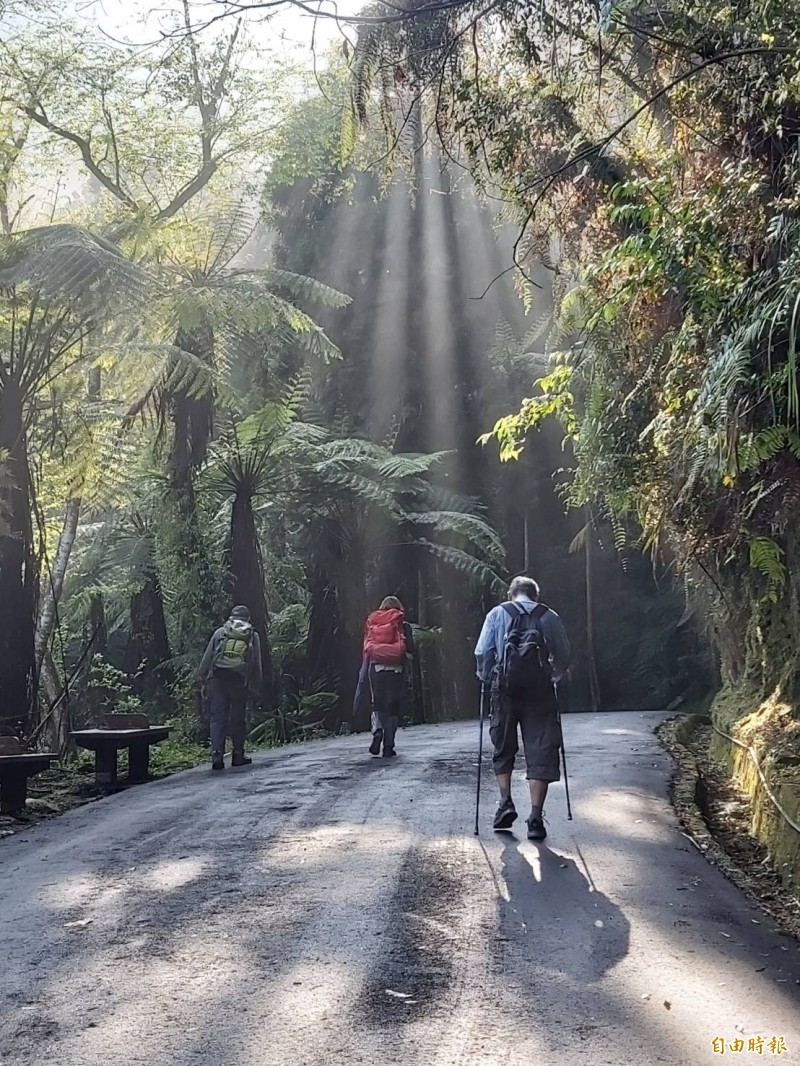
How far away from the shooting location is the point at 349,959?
5.00m

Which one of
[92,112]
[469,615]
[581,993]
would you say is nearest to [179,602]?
[469,615]

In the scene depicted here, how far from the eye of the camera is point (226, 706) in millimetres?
13031

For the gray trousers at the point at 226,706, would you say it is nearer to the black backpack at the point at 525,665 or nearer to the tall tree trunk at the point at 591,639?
the black backpack at the point at 525,665

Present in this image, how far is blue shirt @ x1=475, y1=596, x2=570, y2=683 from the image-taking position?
325 inches

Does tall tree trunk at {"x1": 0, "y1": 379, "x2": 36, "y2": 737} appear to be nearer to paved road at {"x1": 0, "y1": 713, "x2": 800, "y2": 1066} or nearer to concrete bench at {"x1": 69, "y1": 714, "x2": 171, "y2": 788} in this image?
concrete bench at {"x1": 69, "y1": 714, "x2": 171, "y2": 788}

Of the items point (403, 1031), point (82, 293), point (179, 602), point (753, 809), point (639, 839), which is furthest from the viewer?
point (179, 602)

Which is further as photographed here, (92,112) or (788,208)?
(92,112)

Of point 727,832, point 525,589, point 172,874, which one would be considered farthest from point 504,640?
point 172,874

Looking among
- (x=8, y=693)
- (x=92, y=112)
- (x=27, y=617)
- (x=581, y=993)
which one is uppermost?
(x=92, y=112)

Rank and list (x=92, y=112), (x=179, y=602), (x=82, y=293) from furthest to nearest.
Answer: (x=179, y=602) → (x=92, y=112) → (x=82, y=293)

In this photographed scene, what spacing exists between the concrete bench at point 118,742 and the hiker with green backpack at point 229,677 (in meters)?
0.62

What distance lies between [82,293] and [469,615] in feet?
50.5

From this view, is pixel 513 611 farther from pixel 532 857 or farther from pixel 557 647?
pixel 532 857

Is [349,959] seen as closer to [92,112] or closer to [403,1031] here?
[403,1031]
